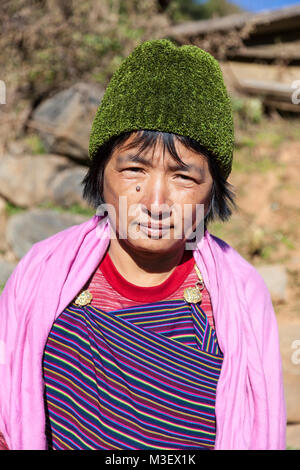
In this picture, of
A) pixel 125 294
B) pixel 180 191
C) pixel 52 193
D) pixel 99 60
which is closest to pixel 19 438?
pixel 125 294

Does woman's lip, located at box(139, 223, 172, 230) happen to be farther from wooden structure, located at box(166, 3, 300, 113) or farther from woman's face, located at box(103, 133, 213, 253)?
wooden structure, located at box(166, 3, 300, 113)

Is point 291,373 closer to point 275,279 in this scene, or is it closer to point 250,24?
point 275,279

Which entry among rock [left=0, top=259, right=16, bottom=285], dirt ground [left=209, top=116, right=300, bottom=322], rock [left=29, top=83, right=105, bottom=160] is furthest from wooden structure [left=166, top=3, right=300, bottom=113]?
rock [left=0, top=259, right=16, bottom=285]

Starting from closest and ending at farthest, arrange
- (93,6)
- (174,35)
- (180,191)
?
(180,191), (93,6), (174,35)

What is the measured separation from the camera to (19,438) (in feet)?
4.93

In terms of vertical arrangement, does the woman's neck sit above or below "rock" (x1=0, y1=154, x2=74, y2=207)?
below

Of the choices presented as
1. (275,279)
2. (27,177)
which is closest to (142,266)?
(275,279)

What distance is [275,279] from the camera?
13.4 ft

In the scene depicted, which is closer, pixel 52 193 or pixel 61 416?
pixel 61 416

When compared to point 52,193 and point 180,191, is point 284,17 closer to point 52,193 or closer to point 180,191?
point 52,193

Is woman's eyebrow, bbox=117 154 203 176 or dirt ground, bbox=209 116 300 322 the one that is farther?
dirt ground, bbox=209 116 300 322

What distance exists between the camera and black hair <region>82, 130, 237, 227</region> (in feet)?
4.50

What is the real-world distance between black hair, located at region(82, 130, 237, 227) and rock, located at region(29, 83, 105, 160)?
361 centimetres

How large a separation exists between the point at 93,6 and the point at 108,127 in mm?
6225
